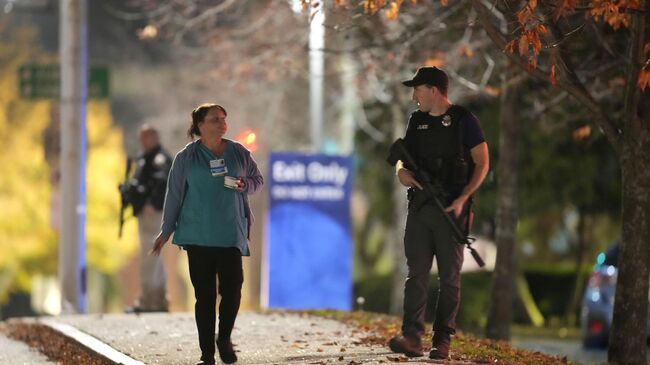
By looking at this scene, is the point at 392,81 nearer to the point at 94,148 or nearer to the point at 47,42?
the point at 94,148

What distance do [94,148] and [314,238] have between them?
22998 mm

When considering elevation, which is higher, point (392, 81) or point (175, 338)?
point (392, 81)

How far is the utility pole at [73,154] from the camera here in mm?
17125

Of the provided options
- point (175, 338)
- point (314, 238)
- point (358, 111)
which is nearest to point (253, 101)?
point (358, 111)

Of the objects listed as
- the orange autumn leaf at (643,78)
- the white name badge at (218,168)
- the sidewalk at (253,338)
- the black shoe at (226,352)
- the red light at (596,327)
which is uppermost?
the orange autumn leaf at (643,78)

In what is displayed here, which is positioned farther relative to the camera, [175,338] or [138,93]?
[138,93]

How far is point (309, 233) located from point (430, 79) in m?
9.61

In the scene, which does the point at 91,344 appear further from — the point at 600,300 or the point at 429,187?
the point at 600,300

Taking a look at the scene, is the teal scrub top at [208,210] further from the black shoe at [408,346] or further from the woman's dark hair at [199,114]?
the black shoe at [408,346]

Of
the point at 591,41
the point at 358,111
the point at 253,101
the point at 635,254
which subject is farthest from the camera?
the point at 253,101

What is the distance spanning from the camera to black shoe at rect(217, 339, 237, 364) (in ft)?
32.7

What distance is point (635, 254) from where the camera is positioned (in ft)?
37.0

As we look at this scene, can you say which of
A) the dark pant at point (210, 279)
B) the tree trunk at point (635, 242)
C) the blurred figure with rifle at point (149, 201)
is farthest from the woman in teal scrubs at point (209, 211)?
the blurred figure with rifle at point (149, 201)

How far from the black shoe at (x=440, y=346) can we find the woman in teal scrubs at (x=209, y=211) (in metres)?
1.31
